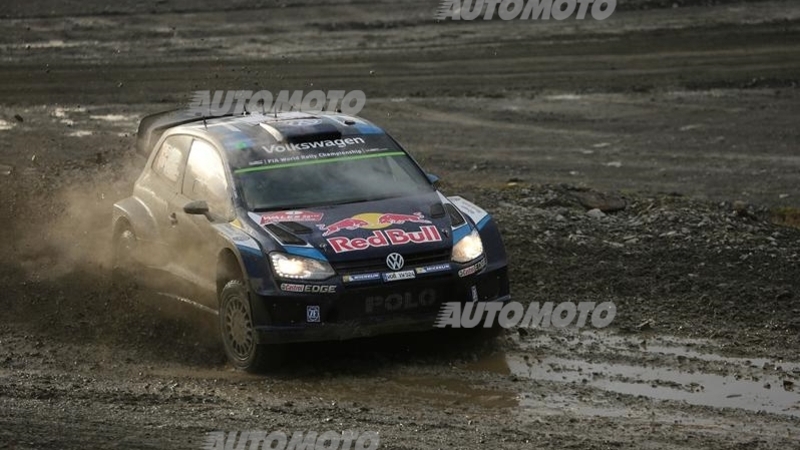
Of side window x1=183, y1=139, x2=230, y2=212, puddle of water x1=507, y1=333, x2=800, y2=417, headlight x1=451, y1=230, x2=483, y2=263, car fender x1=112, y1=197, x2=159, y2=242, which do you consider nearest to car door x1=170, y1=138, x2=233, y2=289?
side window x1=183, y1=139, x2=230, y2=212

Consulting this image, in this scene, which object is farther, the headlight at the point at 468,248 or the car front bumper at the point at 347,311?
the headlight at the point at 468,248

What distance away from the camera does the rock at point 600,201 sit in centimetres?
1384

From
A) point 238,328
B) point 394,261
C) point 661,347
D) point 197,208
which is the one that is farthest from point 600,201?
point 238,328

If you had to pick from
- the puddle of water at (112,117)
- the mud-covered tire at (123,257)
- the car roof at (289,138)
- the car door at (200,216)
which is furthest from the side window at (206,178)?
the puddle of water at (112,117)

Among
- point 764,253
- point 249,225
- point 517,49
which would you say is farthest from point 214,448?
point 517,49

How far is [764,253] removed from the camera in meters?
11.9

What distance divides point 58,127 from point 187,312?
10.7 meters

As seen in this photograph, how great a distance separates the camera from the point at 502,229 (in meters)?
12.9

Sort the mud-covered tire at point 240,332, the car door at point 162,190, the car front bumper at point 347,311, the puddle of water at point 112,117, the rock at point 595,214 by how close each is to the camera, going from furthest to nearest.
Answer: the puddle of water at point 112,117
the rock at point 595,214
the car door at point 162,190
the mud-covered tire at point 240,332
the car front bumper at point 347,311

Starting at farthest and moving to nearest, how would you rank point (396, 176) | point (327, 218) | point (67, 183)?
1. point (67, 183)
2. point (396, 176)
3. point (327, 218)

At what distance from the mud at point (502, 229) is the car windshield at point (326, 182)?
1.09 m

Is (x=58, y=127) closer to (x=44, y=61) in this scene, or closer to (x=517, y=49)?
(x=44, y=61)

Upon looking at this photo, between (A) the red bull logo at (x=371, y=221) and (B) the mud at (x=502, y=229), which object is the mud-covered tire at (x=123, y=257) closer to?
(B) the mud at (x=502, y=229)

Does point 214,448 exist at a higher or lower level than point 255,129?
lower
